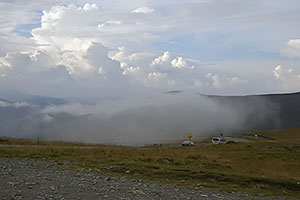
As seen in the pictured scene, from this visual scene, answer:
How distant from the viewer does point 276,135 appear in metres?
126

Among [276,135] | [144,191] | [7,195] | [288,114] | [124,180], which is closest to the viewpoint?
[7,195]

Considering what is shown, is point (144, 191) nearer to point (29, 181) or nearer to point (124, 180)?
point (124, 180)

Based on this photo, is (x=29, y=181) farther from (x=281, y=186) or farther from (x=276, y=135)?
(x=276, y=135)

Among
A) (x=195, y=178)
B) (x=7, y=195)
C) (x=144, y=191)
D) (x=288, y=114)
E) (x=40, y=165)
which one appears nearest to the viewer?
(x=7, y=195)

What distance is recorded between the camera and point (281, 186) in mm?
19312

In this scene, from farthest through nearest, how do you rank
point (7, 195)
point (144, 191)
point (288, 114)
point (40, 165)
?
point (288, 114), point (40, 165), point (144, 191), point (7, 195)

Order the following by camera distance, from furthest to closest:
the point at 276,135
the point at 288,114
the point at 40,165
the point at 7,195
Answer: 1. the point at 288,114
2. the point at 276,135
3. the point at 40,165
4. the point at 7,195

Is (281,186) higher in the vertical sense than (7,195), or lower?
lower

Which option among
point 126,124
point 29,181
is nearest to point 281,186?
point 29,181

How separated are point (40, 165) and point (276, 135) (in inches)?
4814

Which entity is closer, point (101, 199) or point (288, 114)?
point (101, 199)

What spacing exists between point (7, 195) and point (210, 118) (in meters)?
190

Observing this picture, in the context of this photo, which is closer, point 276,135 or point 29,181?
point 29,181

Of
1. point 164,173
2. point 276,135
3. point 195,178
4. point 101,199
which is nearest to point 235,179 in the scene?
point 195,178
